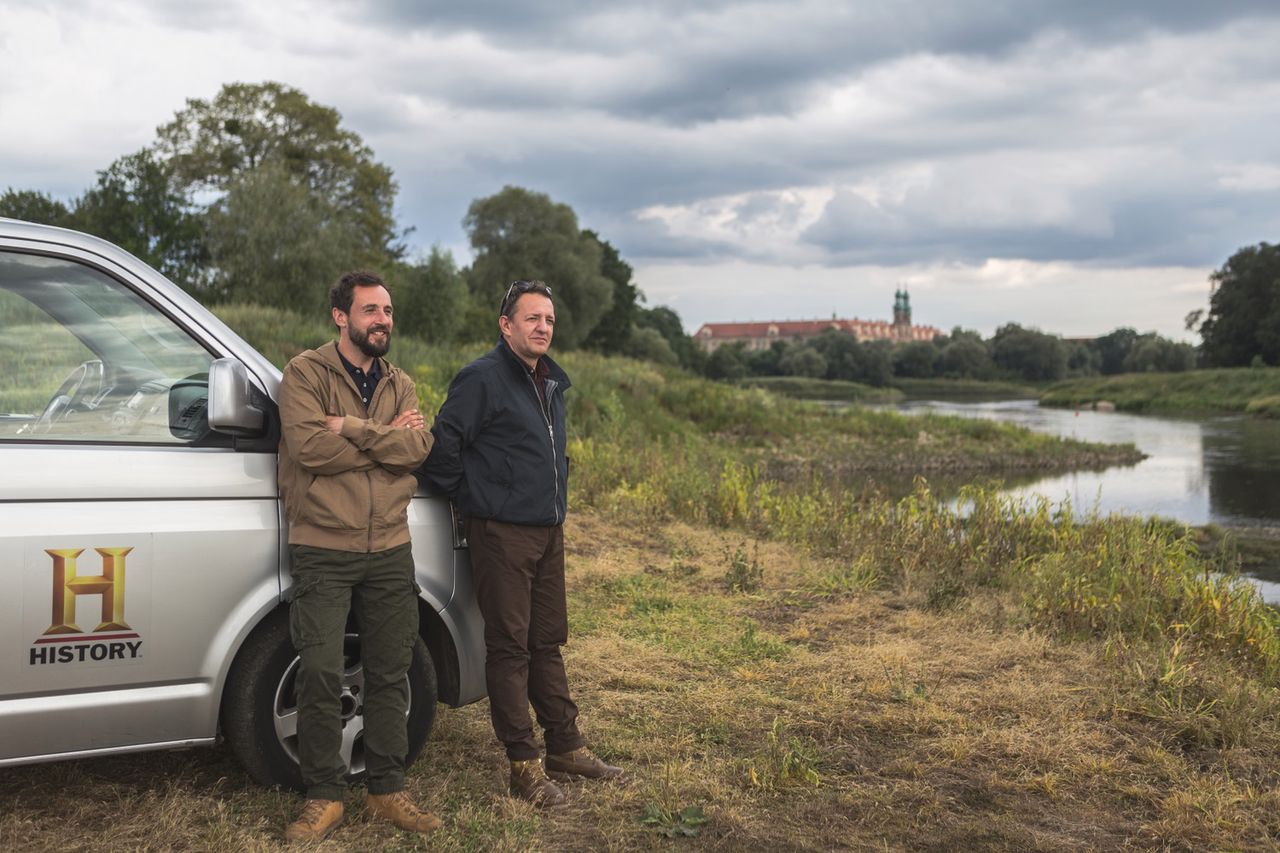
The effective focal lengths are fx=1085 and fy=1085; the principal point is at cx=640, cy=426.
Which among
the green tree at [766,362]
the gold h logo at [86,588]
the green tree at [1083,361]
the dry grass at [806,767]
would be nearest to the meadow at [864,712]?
the dry grass at [806,767]

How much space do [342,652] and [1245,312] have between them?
85884 millimetres

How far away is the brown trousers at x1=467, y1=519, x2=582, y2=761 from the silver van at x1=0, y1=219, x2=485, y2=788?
0.55 m

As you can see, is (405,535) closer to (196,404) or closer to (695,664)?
(196,404)

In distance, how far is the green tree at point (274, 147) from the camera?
42.8 m

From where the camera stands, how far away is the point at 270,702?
3.94 meters

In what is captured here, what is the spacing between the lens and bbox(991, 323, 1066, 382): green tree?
4407 inches

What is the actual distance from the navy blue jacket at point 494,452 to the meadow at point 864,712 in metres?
1.18

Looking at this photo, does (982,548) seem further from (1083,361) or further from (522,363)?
(1083,361)

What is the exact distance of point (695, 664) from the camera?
21.6ft

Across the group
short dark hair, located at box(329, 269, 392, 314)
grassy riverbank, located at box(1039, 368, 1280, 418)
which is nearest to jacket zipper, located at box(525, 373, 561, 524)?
short dark hair, located at box(329, 269, 392, 314)

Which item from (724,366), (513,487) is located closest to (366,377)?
(513,487)

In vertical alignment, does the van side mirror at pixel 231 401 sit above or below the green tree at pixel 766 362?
below

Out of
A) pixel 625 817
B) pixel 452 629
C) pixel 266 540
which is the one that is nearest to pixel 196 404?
pixel 266 540

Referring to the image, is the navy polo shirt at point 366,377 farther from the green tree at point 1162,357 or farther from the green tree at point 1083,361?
the green tree at point 1083,361
